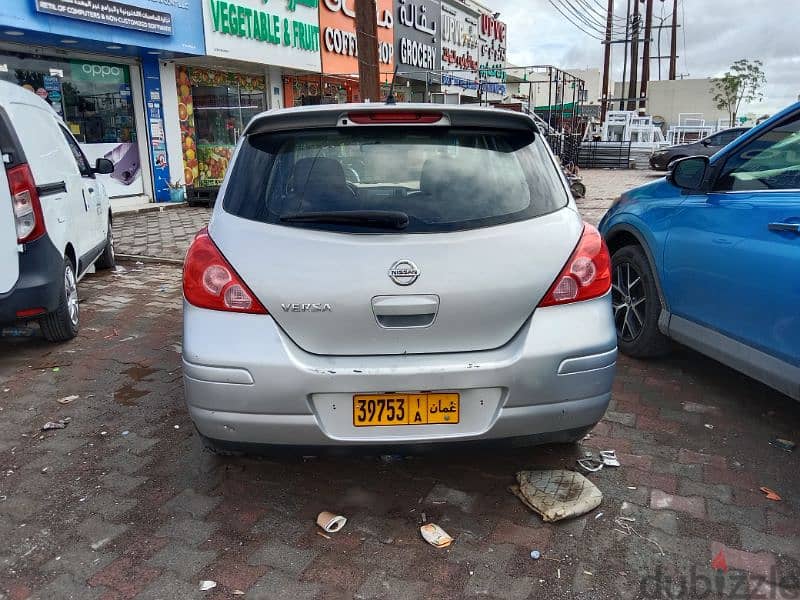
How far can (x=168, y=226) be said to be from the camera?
11.2 m

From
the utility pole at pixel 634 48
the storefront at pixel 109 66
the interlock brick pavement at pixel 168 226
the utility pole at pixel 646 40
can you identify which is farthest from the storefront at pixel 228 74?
the utility pole at pixel 646 40

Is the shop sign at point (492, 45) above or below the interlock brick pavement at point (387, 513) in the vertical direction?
above

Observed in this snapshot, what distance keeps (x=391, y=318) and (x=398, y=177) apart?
648mm

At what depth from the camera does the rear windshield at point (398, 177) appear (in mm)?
2584

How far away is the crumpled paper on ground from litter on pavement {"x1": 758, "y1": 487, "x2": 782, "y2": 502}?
76 centimetres

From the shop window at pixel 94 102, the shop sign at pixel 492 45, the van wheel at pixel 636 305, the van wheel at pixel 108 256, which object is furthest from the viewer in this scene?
the shop sign at pixel 492 45

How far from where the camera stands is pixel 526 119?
111 inches

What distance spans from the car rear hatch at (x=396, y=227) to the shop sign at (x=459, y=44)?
71.6ft

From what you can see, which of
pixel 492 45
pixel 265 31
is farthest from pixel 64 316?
pixel 492 45

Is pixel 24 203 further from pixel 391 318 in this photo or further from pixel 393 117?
pixel 391 318

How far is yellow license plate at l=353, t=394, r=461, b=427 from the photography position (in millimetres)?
2443

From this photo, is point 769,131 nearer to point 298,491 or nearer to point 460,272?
point 460,272

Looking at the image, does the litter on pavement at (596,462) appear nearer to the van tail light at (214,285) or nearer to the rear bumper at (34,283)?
the van tail light at (214,285)

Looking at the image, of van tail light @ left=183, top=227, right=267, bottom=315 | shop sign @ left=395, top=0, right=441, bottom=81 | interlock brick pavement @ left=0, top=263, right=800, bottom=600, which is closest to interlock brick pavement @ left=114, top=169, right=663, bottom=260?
interlock brick pavement @ left=0, top=263, right=800, bottom=600
